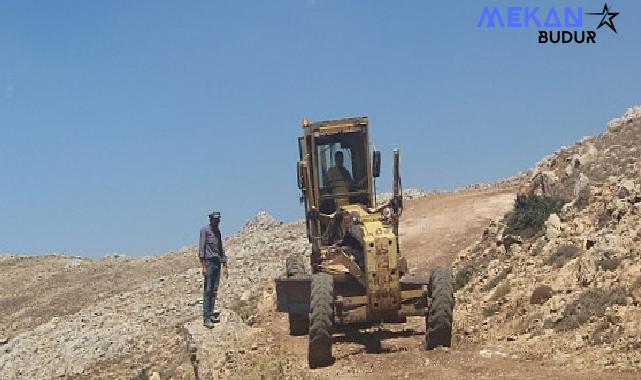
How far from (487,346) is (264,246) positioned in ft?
56.3

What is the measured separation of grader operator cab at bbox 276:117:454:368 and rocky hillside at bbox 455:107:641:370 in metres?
1.47

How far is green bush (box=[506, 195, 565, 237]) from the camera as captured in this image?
16.4 meters

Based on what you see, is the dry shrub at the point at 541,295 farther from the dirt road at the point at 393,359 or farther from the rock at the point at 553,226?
the rock at the point at 553,226

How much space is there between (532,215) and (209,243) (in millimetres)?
7778

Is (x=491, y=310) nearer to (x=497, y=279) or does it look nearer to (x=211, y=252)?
(x=497, y=279)

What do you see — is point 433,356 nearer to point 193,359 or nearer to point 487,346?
point 487,346

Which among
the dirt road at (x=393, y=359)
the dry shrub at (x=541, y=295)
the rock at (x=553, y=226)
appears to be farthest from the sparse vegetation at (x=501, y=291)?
the rock at (x=553, y=226)

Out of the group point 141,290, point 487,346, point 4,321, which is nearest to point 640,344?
point 487,346

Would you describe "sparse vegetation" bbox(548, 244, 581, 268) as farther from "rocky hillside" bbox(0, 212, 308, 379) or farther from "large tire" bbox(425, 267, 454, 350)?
"rocky hillside" bbox(0, 212, 308, 379)

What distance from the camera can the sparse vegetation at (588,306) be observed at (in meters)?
9.98

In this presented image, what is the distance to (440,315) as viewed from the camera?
1021 centimetres

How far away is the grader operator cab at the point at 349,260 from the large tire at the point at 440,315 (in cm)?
1

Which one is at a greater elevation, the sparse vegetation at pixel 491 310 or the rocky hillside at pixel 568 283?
the rocky hillside at pixel 568 283

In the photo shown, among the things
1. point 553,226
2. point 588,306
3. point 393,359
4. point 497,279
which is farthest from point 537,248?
point 393,359
